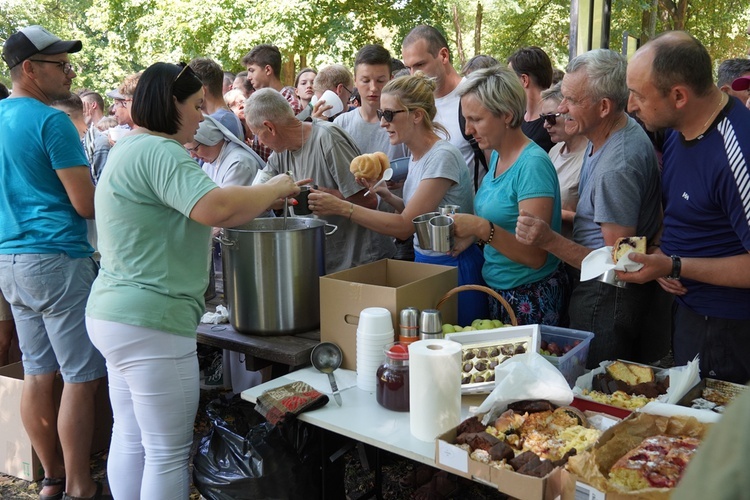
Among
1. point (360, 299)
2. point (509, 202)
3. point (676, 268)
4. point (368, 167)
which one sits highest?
point (368, 167)

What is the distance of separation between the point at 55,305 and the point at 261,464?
1255 millimetres

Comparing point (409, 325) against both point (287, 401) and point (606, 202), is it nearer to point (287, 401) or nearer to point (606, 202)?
point (287, 401)

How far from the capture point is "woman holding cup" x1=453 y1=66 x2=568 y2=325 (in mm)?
2465

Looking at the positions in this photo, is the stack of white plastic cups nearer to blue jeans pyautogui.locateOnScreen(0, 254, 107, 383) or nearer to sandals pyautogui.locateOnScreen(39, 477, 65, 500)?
blue jeans pyautogui.locateOnScreen(0, 254, 107, 383)

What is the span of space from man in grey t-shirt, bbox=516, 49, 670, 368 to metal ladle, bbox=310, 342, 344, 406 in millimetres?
782

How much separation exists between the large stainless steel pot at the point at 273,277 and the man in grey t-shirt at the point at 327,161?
1.96 feet

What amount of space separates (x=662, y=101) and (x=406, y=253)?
188cm

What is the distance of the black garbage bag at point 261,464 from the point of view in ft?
7.29

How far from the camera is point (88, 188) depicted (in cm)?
278

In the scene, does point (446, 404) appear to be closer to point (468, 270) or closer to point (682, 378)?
point (682, 378)

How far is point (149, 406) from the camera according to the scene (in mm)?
2146

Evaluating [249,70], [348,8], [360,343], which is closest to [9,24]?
[348,8]

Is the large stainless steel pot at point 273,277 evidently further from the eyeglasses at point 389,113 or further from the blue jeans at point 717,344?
the blue jeans at point 717,344

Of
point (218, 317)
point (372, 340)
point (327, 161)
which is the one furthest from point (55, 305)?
point (372, 340)
